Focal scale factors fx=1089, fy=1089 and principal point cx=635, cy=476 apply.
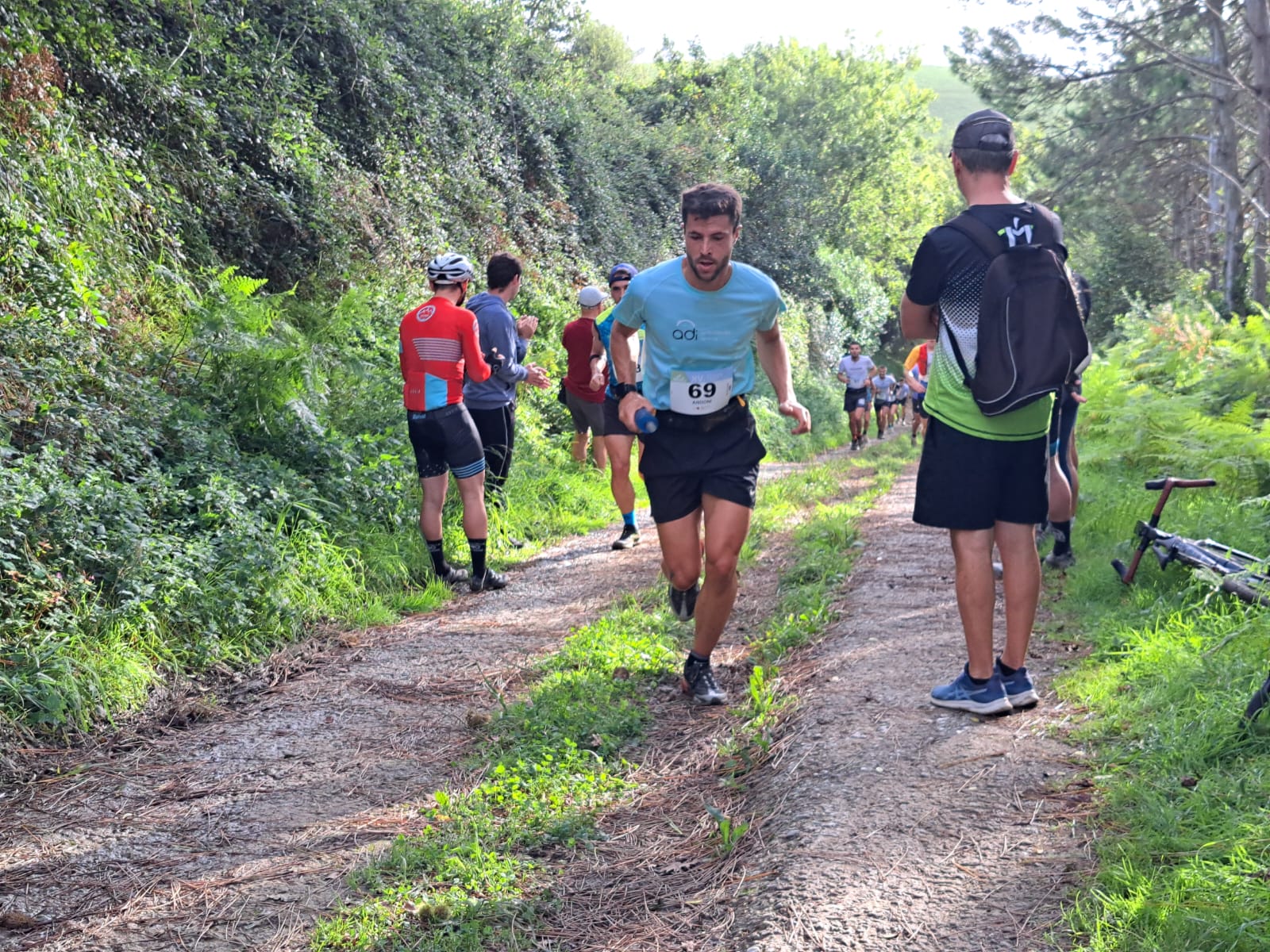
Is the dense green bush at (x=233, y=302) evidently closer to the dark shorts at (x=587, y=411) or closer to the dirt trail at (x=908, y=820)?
the dark shorts at (x=587, y=411)

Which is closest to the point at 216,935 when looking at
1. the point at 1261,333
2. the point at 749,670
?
the point at 749,670

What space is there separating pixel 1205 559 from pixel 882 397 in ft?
66.3

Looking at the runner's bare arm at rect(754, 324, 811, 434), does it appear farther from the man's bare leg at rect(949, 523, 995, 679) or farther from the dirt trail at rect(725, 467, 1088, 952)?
the dirt trail at rect(725, 467, 1088, 952)

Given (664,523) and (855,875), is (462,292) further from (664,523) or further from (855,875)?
(855,875)

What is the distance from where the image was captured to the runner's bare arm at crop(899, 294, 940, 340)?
4152mm

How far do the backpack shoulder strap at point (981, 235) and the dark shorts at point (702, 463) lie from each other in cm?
120

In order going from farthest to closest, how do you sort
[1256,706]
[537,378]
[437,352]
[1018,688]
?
1. [537,378]
2. [437,352]
3. [1018,688]
4. [1256,706]

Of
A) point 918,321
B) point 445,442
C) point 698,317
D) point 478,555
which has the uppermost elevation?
point 698,317

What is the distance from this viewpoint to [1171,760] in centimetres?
345

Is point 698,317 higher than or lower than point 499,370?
higher

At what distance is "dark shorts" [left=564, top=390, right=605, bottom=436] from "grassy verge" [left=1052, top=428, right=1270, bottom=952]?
171 inches

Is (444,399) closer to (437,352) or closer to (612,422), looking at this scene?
(437,352)

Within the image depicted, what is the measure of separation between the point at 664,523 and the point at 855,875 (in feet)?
7.04

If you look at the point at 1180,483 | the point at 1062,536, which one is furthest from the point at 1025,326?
the point at 1062,536
